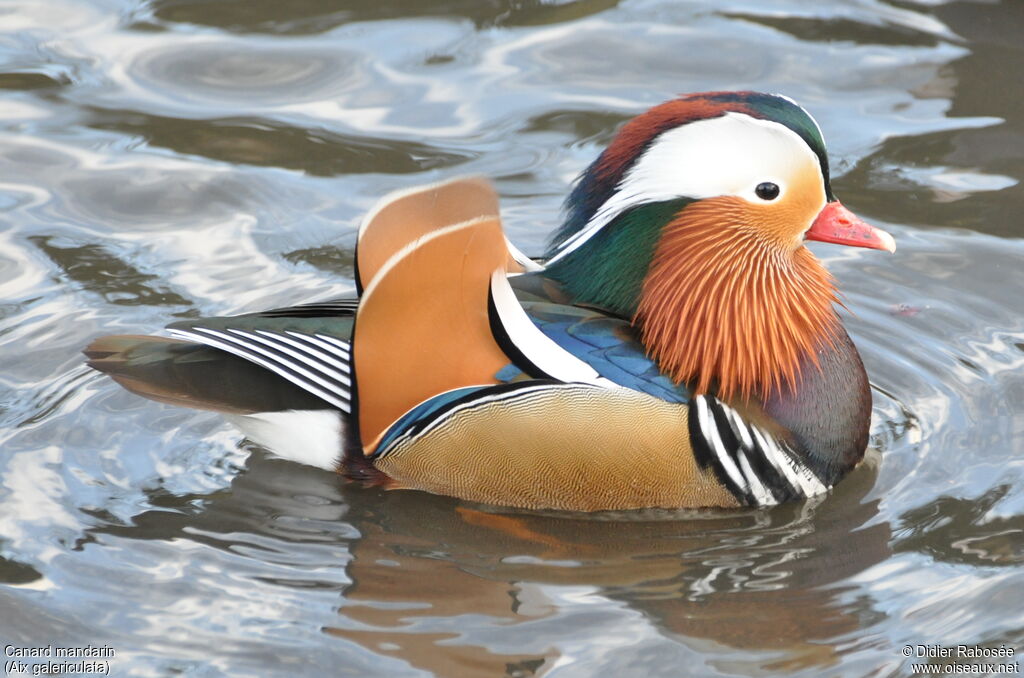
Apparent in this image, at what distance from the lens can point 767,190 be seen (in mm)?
4672

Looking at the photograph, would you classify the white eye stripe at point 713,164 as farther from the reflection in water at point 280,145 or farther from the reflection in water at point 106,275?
the reflection in water at point 280,145

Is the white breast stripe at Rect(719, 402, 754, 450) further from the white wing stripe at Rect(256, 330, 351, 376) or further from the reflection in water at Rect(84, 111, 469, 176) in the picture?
the reflection in water at Rect(84, 111, 469, 176)

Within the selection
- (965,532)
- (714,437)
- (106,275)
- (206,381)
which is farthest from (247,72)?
(965,532)

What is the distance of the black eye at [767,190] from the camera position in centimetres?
466

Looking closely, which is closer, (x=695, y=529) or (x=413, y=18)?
(x=695, y=529)

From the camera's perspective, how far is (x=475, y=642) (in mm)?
4070

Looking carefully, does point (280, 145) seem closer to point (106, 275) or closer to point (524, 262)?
point (106, 275)

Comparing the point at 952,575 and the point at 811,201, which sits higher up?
the point at 811,201

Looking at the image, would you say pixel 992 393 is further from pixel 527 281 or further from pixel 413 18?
A: pixel 413 18

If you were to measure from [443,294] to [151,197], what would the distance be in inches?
113

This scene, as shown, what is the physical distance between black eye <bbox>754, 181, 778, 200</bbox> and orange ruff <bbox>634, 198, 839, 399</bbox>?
5 cm

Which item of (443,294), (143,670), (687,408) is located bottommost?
(143,670)

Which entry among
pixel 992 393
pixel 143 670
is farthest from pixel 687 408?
pixel 143 670

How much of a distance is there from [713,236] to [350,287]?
6.36 feet
